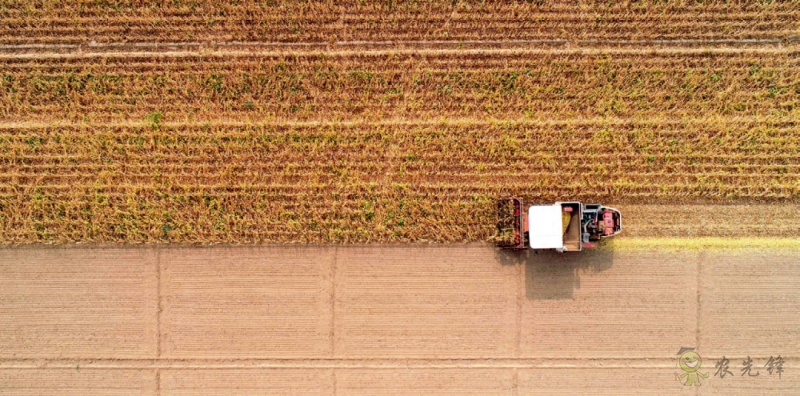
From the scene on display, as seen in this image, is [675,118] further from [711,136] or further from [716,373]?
[716,373]

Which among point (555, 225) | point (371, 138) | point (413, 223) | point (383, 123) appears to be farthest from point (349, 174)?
point (555, 225)

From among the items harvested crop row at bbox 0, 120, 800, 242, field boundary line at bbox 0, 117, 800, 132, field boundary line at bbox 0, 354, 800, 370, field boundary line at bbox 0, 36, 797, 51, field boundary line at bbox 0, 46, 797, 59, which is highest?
field boundary line at bbox 0, 36, 797, 51

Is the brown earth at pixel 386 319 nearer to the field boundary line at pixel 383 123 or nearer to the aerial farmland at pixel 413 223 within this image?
the aerial farmland at pixel 413 223

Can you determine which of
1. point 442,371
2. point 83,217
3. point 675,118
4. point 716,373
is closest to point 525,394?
point 442,371

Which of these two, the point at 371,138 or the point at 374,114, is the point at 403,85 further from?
the point at 371,138

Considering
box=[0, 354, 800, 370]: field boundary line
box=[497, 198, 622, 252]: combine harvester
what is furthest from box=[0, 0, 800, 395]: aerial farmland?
box=[497, 198, 622, 252]: combine harvester

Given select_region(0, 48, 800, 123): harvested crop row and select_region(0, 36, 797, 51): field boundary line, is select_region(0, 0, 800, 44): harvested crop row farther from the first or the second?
select_region(0, 48, 800, 123): harvested crop row

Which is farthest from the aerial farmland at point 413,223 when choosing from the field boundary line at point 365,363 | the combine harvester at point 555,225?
the combine harvester at point 555,225
